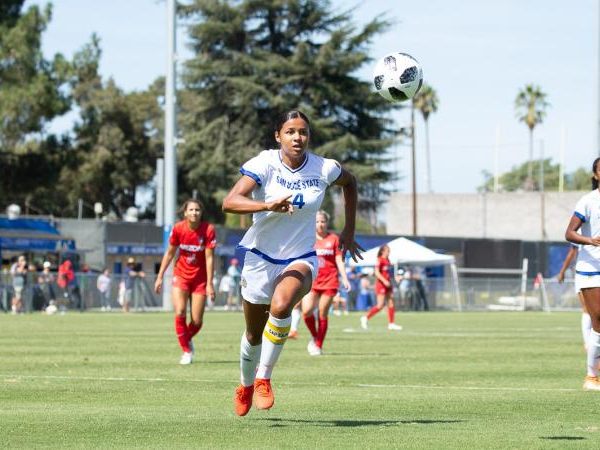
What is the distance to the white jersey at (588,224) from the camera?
1337 cm

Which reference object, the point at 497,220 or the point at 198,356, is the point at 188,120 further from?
the point at 198,356

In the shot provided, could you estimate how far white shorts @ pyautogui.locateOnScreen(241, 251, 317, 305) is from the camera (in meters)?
10.3

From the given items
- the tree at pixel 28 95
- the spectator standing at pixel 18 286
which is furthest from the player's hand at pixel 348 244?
the tree at pixel 28 95

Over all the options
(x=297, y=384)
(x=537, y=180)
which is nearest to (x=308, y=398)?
(x=297, y=384)

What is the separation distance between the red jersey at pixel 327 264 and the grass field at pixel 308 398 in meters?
1.13

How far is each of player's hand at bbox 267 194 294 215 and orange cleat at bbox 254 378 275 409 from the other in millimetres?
1593

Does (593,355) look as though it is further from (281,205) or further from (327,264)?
(327,264)

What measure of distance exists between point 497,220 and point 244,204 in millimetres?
88082

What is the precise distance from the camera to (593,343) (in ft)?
44.5

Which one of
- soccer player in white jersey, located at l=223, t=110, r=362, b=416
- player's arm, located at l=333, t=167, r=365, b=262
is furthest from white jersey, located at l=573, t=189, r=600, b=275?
soccer player in white jersey, located at l=223, t=110, r=362, b=416

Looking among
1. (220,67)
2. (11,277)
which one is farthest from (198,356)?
(220,67)

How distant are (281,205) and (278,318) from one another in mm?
1257

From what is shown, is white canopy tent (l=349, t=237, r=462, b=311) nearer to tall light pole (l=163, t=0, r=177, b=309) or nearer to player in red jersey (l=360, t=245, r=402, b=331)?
tall light pole (l=163, t=0, r=177, b=309)

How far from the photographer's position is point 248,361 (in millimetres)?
10516
